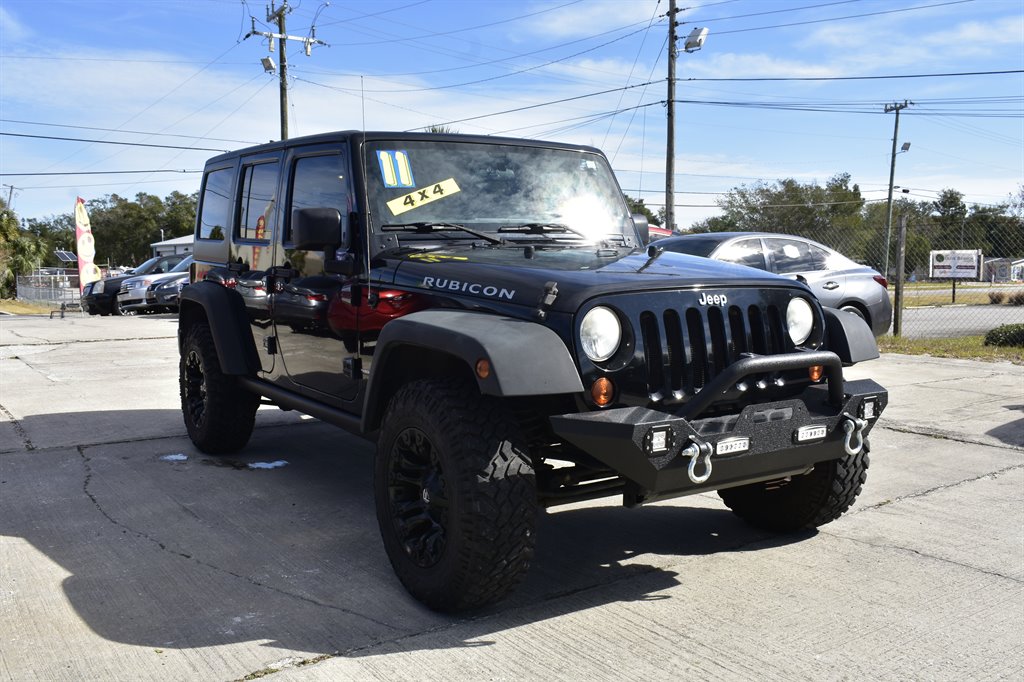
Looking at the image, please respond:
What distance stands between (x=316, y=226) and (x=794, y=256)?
7712 millimetres

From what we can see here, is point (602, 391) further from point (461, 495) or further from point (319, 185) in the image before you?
point (319, 185)

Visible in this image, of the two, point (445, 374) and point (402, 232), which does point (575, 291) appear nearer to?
point (445, 374)

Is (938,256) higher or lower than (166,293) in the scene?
higher

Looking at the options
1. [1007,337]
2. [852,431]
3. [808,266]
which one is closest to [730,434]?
[852,431]

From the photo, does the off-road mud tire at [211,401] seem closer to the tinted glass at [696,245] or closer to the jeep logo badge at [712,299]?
the jeep logo badge at [712,299]

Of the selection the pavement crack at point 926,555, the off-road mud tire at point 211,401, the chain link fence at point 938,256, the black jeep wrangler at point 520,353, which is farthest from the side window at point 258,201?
the chain link fence at point 938,256

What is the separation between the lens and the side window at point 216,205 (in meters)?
6.00

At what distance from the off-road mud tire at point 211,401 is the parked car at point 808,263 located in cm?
518

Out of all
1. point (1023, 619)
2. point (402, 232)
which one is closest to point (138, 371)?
point (402, 232)

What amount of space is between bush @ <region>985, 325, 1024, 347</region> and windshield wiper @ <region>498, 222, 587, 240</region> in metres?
9.57

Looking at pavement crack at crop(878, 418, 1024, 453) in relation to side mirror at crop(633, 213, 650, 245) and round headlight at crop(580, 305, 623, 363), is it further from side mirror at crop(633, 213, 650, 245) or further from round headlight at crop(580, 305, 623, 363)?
round headlight at crop(580, 305, 623, 363)

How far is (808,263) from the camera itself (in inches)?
420

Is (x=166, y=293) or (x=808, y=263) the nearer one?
(x=808, y=263)

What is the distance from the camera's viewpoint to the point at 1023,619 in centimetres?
349
